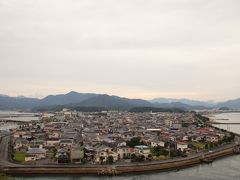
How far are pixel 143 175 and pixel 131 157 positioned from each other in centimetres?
219

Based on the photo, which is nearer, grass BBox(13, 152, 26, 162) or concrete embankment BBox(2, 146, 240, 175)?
concrete embankment BBox(2, 146, 240, 175)

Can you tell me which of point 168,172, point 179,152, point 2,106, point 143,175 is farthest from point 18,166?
point 2,106

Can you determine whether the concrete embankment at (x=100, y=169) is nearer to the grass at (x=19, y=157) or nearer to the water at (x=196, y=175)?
the water at (x=196, y=175)

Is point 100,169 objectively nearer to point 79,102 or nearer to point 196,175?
point 196,175

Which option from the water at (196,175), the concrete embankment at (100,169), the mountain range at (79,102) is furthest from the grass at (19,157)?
the mountain range at (79,102)

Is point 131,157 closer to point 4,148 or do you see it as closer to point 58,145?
Answer: point 58,145

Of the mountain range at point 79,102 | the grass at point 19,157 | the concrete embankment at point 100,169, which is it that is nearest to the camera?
the concrete embankment at point 100,169

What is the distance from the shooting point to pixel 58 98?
114 m

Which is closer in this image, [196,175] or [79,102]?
[196,175]

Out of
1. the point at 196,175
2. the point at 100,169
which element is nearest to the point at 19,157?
the point at 100,169

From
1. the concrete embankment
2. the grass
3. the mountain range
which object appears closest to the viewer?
the concrete embankment

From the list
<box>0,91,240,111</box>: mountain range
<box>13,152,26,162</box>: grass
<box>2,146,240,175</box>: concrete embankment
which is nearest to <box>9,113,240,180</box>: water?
<box>2,146,240,175</box>: concrete embankment

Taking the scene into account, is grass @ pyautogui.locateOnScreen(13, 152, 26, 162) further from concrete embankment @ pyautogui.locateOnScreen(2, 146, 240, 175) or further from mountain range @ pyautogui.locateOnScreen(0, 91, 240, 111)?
mountain range @ pyautogui.locateOnScreen(0, 91, 240, 111)

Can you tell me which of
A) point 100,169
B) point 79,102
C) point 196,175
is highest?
point 79,102
